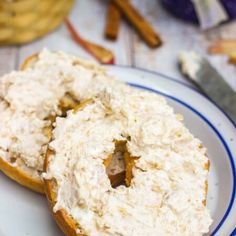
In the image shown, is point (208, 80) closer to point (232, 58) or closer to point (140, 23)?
point (232, 58)

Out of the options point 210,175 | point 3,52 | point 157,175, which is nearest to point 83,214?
point 157,175

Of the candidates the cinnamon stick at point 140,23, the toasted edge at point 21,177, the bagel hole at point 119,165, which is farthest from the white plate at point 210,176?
the cinnamon stick at point 140,23

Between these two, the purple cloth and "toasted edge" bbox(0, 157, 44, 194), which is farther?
the purple cloth

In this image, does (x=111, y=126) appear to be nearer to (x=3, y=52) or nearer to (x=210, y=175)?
(x=210, y=175)

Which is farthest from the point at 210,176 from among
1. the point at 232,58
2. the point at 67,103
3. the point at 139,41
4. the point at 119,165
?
the point at 139,41

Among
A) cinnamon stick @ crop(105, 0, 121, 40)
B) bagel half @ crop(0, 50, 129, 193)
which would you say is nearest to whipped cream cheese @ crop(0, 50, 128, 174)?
bagel half @ crop(0, 50, 129, 193)

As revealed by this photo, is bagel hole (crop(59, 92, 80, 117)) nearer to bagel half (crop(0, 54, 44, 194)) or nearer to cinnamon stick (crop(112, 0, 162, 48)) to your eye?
bagel half (crop(0, 54, 44, 194))
